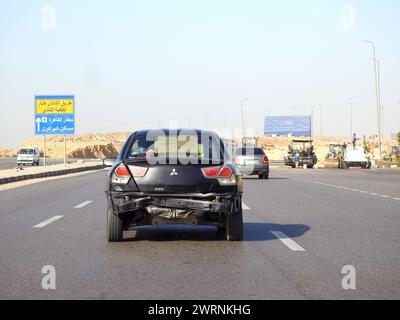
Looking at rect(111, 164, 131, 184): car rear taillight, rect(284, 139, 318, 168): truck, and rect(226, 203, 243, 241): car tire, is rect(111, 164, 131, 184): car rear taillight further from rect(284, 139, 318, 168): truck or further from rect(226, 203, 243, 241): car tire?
rect(284, 139, 318, 168): truck

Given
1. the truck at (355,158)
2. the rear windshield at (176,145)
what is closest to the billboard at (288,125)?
the truck at (355,158)

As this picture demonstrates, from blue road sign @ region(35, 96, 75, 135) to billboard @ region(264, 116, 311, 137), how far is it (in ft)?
233

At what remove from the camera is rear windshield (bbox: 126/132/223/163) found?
9.85 metres

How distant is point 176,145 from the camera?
10.1 m

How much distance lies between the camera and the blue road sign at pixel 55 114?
47312mm

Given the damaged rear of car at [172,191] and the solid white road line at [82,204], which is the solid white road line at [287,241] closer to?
the damaged rear of car at [172,191]

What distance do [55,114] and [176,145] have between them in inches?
1530

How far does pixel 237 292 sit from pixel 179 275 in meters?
1.01

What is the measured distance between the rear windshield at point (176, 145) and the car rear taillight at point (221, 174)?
43cm

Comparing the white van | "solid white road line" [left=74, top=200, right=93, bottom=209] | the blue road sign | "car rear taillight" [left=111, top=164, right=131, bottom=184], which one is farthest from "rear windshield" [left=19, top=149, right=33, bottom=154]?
"car rear taillight" [left=111, top=164, right=131, bottom=184]

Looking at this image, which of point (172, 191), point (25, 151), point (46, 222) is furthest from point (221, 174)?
point (25, 151)
